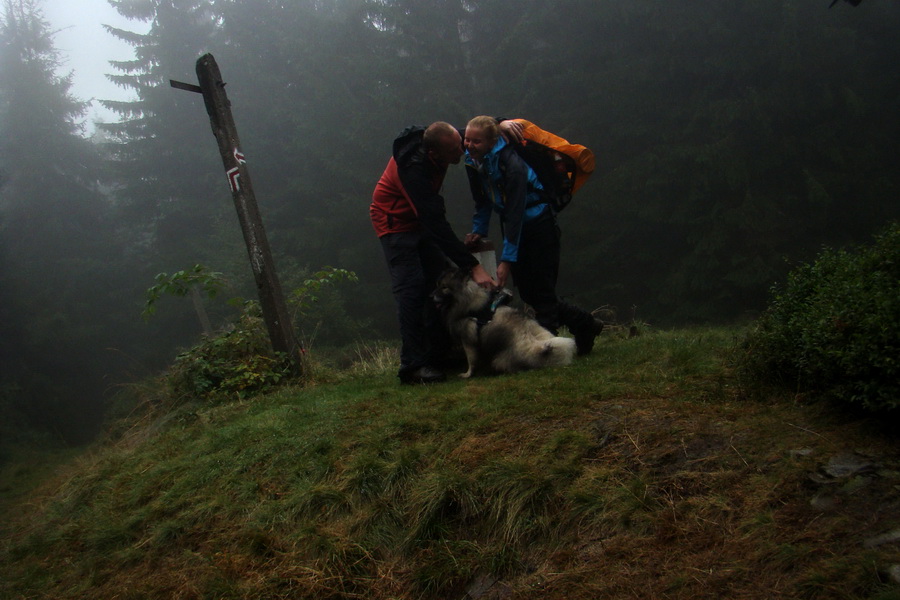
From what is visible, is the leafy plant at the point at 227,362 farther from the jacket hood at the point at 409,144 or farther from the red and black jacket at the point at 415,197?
the jacket hood at the point at 409,144

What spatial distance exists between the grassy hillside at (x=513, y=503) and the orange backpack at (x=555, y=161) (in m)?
1.44

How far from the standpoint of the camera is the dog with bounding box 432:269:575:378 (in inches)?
190

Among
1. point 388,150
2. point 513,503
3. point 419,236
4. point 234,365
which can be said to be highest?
point 388,150

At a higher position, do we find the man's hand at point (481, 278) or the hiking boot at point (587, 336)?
the man's hand at point (481, 278)

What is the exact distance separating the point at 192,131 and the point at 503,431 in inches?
1180

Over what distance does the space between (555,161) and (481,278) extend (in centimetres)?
108

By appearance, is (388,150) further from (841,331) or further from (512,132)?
(841,331)

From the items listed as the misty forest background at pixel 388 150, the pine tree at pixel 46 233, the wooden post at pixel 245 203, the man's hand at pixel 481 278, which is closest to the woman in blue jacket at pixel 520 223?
the man's hand at pixel 481 278

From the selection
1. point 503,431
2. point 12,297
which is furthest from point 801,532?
point 12,297

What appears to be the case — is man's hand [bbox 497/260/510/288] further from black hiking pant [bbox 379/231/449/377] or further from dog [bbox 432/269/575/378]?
black hiking pant [bbox 379/231/449/377]

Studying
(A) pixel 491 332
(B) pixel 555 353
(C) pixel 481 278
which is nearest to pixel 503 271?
(C) pixel 481 278

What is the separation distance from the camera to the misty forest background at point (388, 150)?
49.1 feet

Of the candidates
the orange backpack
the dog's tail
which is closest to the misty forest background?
the dog's tail

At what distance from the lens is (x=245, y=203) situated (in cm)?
629
